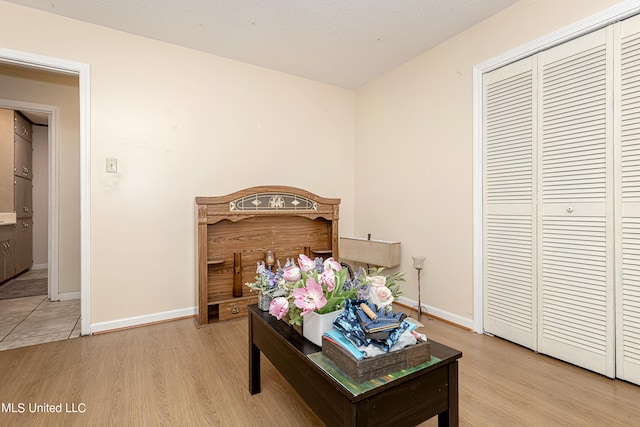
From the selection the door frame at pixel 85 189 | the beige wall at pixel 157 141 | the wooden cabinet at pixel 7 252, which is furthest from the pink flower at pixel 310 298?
the wooden cabinet at pixel 7 252

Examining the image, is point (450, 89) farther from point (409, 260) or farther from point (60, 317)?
point (60, 317)

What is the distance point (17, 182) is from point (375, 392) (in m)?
5.88

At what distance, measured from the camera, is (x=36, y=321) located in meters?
2.86

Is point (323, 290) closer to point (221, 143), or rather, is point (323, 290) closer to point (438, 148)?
point (438, 148)

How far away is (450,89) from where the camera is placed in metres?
2.78

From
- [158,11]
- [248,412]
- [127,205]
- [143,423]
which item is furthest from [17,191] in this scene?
[248,412]

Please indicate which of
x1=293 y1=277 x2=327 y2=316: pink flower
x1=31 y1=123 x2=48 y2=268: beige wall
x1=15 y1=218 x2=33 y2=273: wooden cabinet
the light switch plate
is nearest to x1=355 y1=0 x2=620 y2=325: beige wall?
x1=293 y1=277 x2=327 y2=316: pink flower

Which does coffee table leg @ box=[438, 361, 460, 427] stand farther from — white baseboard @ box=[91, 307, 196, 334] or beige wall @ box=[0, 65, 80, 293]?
beige wall @ box=[0, 65, 80, 293]

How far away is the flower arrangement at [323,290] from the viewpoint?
→ 123 cm

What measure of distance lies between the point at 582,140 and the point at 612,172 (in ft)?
0.87

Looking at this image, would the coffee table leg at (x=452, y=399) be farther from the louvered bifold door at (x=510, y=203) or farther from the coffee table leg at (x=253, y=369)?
the louvered bifold door at (x=510, y=203)

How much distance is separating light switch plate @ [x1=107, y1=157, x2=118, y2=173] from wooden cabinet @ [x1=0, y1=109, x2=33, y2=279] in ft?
9.61

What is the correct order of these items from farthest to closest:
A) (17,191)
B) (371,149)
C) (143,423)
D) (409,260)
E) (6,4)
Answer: (17,191) < (371,149) < (409,260) < (6,4) < (143,423)

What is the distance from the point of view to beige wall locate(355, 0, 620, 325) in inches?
93.4
